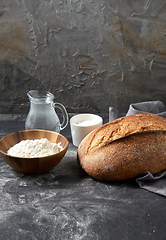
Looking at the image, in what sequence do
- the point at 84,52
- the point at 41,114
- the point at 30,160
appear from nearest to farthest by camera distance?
the point at 30,160 < the point at 41,114 < the point at 84,52

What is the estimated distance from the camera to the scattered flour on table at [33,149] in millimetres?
875

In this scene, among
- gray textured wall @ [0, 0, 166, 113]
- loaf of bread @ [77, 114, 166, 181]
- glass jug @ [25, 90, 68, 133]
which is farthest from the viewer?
gray textured wall @ [0, 0, 166, 113]

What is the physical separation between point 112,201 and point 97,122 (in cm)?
43

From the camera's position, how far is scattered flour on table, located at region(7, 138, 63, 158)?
0.87 metres

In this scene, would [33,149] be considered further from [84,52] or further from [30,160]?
[84,52]

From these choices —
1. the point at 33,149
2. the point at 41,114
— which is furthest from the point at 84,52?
the point at 33,149

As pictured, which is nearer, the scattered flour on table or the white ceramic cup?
the scattered flour on table

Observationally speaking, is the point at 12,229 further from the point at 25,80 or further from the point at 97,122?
the point at 25,80

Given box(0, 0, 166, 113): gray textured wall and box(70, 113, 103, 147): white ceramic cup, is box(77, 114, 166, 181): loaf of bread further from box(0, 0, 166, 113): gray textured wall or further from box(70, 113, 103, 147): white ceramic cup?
box(0, 0, 166, 113): gray textured wall

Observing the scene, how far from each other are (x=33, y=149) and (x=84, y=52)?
1.13m

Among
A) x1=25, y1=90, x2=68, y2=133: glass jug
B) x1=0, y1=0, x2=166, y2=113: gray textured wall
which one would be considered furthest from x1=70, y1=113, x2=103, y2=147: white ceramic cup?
x1=0, y1=0, x2=166, y2=113: gray textured wall

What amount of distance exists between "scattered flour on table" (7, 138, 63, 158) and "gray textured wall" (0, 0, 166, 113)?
1.04 meters

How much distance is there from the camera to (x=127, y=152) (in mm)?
836

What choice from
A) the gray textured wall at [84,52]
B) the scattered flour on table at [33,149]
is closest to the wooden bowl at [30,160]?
the scattered flour on table at [33,149]
